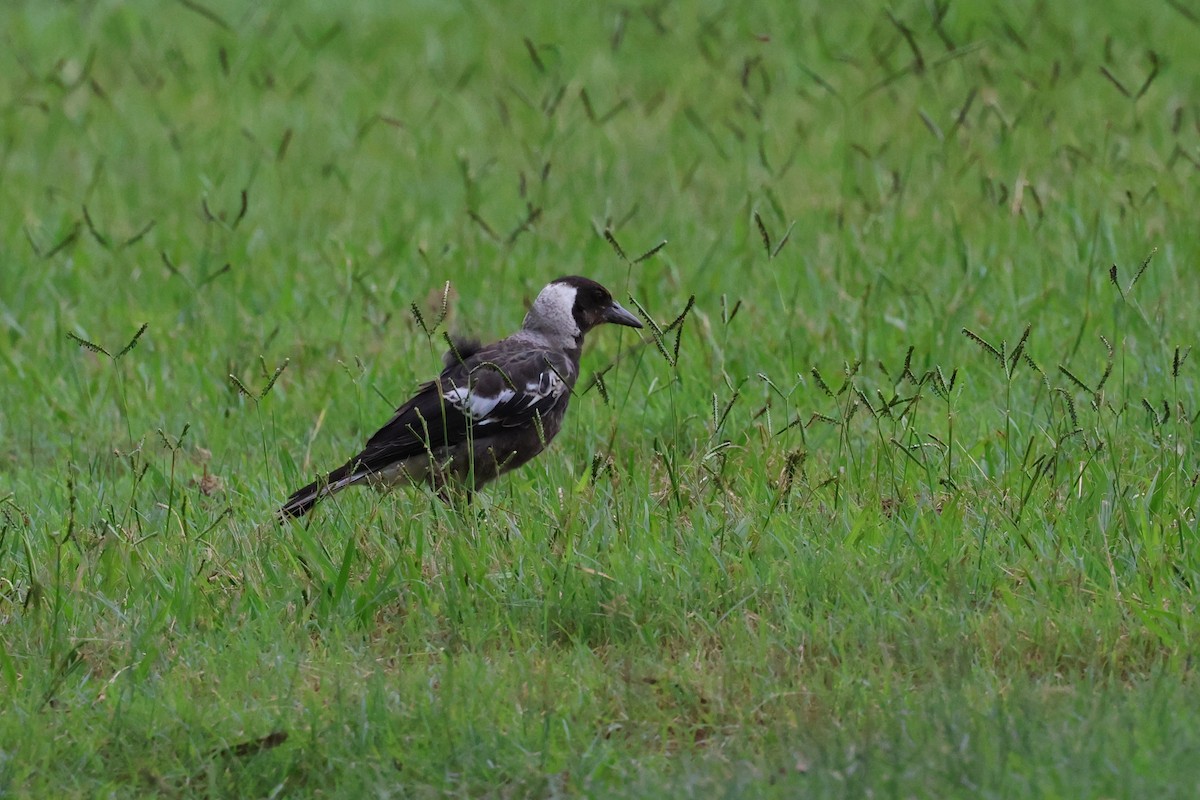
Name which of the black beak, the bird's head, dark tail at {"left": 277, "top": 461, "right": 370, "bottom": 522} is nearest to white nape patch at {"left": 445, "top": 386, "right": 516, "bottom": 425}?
dark tail at {"left": 277, "top": 461, "right": 370, "bottom": 522}

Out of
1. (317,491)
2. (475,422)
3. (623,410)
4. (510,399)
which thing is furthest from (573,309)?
(317,491)

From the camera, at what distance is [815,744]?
4203 mm

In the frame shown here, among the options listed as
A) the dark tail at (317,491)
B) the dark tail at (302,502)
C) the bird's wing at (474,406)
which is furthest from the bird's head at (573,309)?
the dark tail at (302,502)

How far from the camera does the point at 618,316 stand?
7.42 metres

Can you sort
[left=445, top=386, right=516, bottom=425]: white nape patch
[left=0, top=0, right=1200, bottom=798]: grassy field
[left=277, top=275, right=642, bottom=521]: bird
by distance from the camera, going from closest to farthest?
1. [left=0, top=0, right=1200, bottom=798]: grassy field
2. [left=277, top=275, right=642, bottom=521]: bird
3. [left=445, top=386, right=516, bottom=425]: white nape patch

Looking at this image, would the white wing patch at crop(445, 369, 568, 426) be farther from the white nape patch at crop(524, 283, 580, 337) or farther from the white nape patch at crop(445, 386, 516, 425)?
the white nape patch at crop(524, 283, 580, 337)

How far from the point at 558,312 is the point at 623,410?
65cm

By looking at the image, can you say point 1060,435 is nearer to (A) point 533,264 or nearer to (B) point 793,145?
(A) point 533,264

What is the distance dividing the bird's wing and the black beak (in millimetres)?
585

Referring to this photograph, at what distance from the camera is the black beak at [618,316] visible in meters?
7.41

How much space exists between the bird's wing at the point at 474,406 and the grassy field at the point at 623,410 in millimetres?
249

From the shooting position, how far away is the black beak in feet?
Answer: 24.3

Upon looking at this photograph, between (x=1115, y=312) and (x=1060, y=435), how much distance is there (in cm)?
218

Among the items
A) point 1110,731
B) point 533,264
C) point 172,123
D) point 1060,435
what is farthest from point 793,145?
point 1110,731
